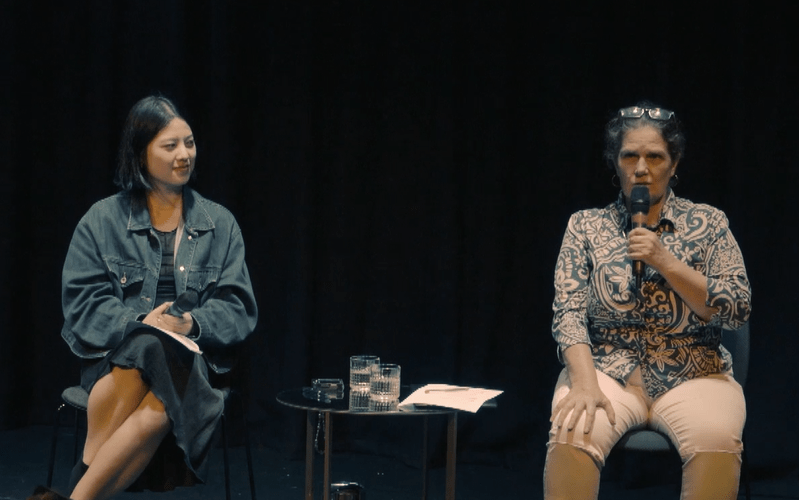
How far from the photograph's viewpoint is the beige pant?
86.0 inches

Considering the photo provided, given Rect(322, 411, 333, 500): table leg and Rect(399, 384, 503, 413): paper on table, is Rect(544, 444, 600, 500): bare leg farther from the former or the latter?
Rect(322, 411, 333, 500): table leg

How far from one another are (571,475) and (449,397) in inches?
16.9

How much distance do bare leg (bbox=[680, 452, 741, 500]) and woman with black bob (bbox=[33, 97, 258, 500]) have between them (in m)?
1.29

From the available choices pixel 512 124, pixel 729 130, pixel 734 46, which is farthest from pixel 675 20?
pixel 512 124

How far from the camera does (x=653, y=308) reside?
2.45 meters

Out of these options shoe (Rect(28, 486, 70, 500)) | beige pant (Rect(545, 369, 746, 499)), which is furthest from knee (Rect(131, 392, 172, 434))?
beige pant (Rect(545, 369, 746, 499))

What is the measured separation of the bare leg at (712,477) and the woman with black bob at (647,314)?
0.04 ft

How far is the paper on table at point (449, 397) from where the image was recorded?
236cm

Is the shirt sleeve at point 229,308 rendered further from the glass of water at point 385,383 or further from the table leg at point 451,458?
the table leg at point 451,458

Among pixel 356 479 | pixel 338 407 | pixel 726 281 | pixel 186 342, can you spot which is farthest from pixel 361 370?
pixel 356 479

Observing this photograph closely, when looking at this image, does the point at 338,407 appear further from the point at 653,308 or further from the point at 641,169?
the point at 641,169

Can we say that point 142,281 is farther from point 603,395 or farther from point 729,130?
point 729,130

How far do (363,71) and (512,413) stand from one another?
60.2 inches

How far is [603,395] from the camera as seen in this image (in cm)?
230
